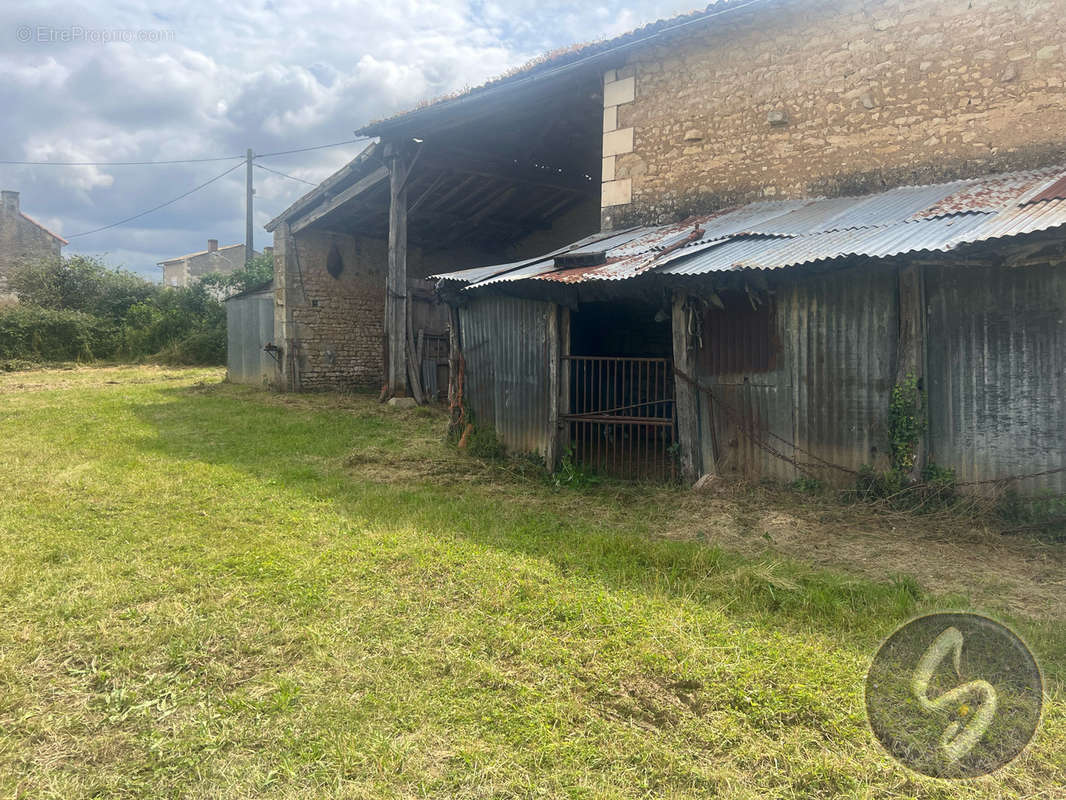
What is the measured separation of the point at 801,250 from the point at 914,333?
3.75ft

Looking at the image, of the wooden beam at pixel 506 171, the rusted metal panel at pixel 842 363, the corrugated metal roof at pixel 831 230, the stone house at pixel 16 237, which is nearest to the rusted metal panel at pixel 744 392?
the rusted metal panel at pixel 842 363

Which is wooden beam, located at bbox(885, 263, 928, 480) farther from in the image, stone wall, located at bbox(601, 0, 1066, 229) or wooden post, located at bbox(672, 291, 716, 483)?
stone wall, located at bbox(601, 0, 1066, 229)

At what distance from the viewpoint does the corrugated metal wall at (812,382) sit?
17.8ft

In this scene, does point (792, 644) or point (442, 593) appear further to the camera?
point (442, 593)

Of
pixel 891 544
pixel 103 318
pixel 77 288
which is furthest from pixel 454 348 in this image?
pixel 77 288

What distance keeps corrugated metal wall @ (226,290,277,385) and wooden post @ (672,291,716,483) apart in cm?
1123

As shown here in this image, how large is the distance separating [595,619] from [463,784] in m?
1.33

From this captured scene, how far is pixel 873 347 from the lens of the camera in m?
5.44

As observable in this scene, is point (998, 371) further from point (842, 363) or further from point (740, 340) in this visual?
point (740, 340)

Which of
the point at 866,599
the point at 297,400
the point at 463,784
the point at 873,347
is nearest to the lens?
the point at 463,784

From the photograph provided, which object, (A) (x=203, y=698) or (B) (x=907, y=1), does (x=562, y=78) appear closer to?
(B) (x=907, y=1)

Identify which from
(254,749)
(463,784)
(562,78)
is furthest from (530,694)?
(562,78)

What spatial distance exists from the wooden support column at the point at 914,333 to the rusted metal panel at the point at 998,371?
0.08m

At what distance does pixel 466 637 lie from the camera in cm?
313
